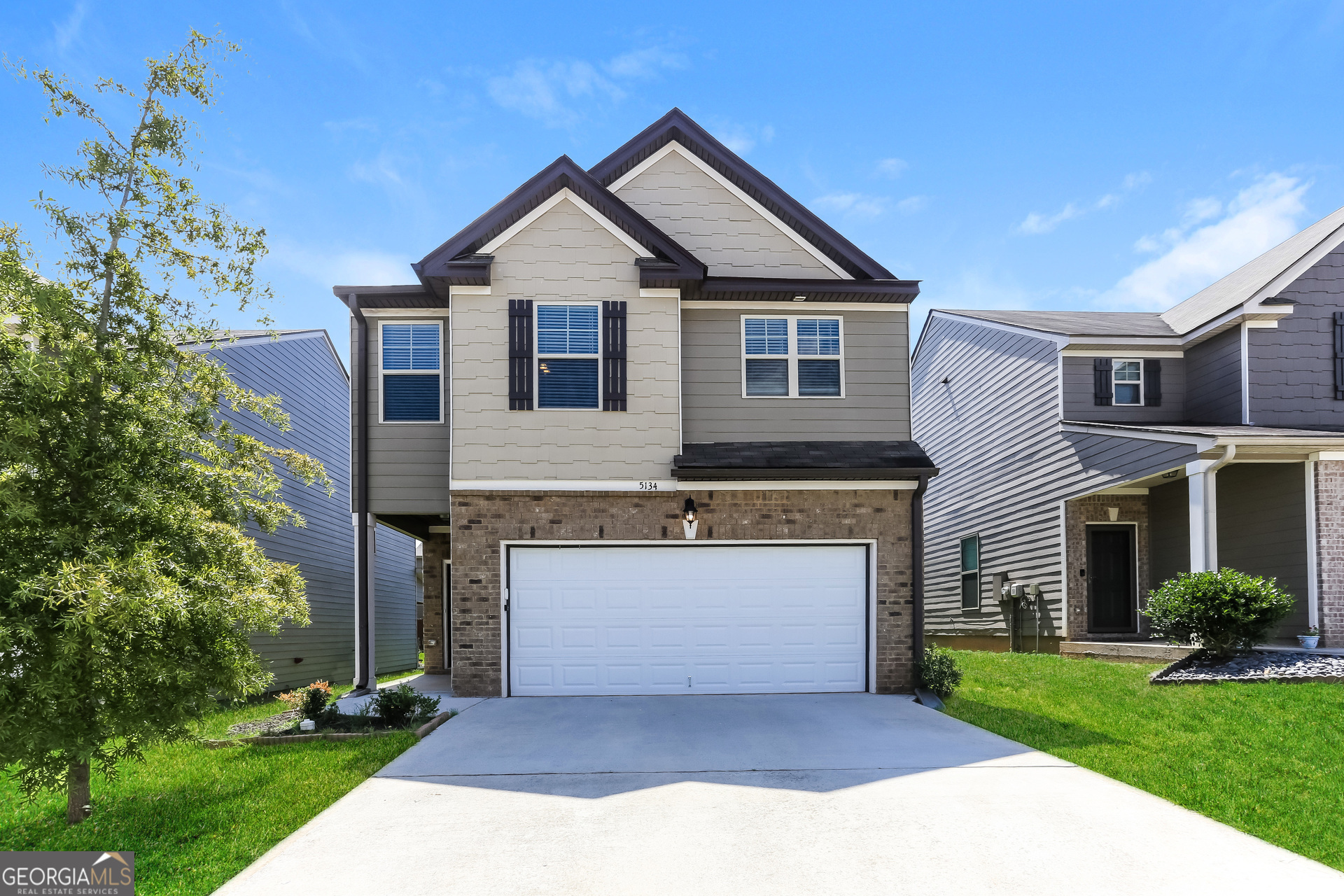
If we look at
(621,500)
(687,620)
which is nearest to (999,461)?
(687,620)

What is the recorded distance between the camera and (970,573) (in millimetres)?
19125

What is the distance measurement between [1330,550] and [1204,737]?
6.42 metres

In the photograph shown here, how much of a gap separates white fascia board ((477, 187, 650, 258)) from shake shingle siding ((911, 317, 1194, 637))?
8.37 meters

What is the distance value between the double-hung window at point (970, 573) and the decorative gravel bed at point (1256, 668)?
7.77 metres

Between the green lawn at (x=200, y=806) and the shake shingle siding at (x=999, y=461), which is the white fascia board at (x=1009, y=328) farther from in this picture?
the green lawn at (x=200, y=806)

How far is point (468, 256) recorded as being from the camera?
10.9 m

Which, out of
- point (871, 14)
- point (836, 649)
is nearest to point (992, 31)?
point (871, 14)

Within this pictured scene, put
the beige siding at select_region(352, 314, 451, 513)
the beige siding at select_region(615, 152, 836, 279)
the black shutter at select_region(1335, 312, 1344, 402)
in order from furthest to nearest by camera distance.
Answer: the black shutter at select_region(1335, 312, 1344, 402) → the beige siding at select_region(615, 152, 836, 279) → the beige siding at select_region(352, 314, 451, 513)

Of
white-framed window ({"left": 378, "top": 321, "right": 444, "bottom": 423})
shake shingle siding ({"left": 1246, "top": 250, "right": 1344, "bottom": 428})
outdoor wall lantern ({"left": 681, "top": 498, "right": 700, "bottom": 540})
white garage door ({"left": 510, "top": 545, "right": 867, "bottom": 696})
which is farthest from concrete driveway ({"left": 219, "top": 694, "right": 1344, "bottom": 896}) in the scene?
shake shingle siding ({"left": 1246, "top": 250, "right": 1344, "bottom": 428})

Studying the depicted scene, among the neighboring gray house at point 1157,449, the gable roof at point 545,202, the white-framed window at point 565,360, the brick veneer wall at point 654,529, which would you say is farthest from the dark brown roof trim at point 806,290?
the neighboring gray house at point 1157,449

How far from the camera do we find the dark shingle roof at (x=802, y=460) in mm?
10820

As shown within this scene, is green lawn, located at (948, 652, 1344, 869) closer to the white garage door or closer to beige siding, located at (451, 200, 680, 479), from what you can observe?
the white garage door

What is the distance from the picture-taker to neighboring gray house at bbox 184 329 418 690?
13961 mm

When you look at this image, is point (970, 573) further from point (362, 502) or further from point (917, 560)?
point (362, 502)
